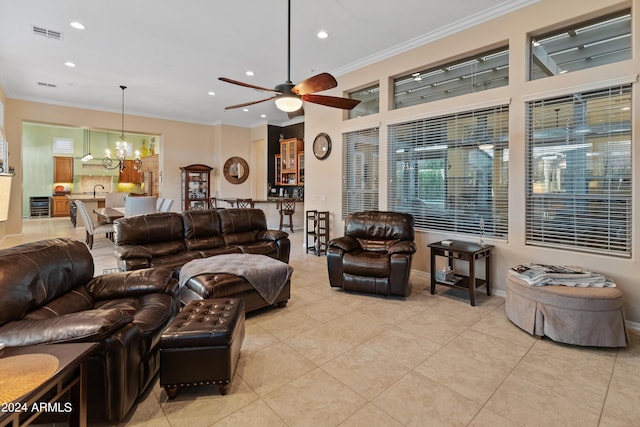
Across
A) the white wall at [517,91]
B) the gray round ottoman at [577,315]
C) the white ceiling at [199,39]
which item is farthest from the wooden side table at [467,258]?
the white ceiling at [199,39]

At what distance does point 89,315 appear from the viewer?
1.71 meters

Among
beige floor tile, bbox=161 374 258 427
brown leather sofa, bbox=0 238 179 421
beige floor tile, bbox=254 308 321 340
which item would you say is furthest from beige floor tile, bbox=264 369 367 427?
brown leather sofa, bbox=0 238 179 421

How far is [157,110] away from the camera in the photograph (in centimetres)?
862

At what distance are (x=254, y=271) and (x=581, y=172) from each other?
141 inches

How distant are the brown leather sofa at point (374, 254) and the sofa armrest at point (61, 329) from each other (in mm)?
2669

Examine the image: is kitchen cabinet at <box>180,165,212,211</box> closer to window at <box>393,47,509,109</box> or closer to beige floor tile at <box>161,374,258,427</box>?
window at <box>393,47,509,109</box>

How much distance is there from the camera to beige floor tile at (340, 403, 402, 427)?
1.80 meters

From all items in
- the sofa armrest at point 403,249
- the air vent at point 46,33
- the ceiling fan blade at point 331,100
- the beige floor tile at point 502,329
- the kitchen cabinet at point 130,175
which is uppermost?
the air vent at point 46,33

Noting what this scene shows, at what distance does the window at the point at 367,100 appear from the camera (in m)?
5.43

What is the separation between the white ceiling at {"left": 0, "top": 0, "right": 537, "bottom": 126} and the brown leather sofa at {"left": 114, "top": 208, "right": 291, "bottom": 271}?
2514 mm

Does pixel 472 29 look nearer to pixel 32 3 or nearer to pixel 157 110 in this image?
pixel 32 3

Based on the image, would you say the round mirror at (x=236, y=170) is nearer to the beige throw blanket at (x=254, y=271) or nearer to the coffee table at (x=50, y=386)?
the beige throw blanket at (x=254, y=271)

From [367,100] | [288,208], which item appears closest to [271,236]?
[367,100]

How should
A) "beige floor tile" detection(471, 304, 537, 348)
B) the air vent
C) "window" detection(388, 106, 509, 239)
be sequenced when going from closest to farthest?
1. "beige floor tile" detection(471, 304, 537, 348)
2. "window" detection(388, 106, 509, 239)
3. the air vent
